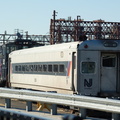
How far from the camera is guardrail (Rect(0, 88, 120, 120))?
10626 millimetres

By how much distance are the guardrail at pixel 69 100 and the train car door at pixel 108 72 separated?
439 cm

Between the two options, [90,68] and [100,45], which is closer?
[100,45]

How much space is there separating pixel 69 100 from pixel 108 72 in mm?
5474

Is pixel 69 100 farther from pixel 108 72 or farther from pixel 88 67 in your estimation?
pixel 108 72

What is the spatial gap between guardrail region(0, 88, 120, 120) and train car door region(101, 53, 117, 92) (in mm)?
4394

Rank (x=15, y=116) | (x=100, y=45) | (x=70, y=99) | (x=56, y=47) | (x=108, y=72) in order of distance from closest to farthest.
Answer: (x=15, y=116) < (x=70, y=99) < (x=100, y=45) < (x=108, y=72) < (x=56, y=47)

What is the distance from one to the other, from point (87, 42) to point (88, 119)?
6.56 m

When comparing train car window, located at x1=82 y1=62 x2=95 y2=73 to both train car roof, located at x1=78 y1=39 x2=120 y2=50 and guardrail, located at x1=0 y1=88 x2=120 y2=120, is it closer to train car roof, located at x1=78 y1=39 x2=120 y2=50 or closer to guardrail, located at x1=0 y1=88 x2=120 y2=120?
train car roof, located at x1=78 y1=39 x2=120 y2=50

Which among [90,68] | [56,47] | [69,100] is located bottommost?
[69,100]

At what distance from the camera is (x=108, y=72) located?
57.4 feet

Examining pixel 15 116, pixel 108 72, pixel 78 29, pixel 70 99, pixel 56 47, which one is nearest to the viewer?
pixel 15 116

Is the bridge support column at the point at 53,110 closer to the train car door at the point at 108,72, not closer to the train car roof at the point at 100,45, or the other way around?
the train car roof at the point at 100,45

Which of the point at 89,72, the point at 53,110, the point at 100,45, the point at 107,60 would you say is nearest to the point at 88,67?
the point at 89,72

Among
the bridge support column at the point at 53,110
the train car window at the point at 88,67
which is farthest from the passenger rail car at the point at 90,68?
the bridge support column at the point at 53,110
